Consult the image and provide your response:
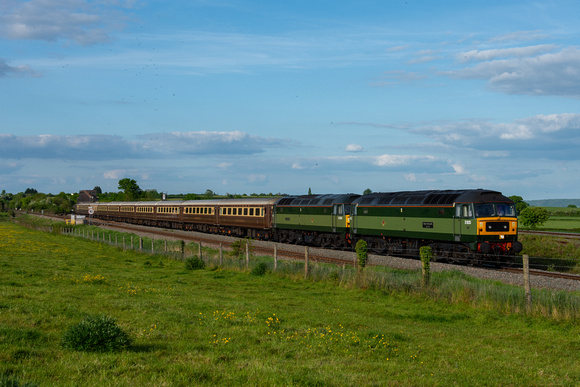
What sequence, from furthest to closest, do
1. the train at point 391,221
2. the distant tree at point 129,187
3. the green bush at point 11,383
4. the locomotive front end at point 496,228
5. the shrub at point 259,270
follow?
the distant tree at point 129,187 < the train at point 391,221 < the locomotive front end at point 496,228 < the shrub at point 259,270 < the green bush at point 11,383

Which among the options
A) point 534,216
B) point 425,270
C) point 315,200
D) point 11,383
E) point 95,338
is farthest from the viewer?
point 534,216

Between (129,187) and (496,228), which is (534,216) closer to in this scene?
(496,228)

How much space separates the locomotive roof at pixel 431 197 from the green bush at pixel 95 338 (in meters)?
23.1

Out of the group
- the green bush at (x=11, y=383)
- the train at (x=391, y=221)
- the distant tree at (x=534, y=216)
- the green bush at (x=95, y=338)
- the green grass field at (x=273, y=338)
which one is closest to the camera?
the green bush at (x=11, y=383)

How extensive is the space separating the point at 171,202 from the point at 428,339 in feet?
221

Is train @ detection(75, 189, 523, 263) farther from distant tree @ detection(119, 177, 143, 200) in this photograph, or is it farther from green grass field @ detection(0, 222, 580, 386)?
distant tree @ detection(119, 177, 143, 200)

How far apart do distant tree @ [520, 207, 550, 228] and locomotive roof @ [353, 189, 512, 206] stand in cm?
2981

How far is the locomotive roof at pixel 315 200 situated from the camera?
133 feet

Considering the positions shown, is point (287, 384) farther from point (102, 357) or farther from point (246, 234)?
point (246, 234)

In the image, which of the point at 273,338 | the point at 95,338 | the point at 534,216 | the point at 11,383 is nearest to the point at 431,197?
the point at 273,338

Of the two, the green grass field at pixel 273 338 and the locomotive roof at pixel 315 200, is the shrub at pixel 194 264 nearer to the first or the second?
the green grass field at pixel 273 338

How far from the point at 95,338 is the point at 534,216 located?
191ft

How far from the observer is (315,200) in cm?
4422

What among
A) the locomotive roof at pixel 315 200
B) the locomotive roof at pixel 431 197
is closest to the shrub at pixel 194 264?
the locomotive roof at pixel 431 197
